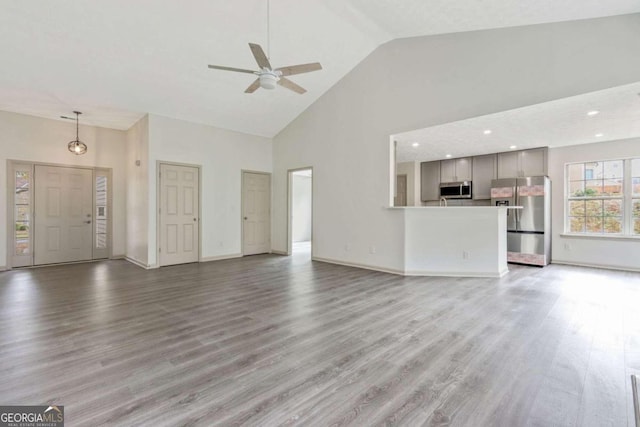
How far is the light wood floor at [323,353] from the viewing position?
5.66 feet

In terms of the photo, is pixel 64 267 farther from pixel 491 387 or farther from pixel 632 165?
pixel 632 165

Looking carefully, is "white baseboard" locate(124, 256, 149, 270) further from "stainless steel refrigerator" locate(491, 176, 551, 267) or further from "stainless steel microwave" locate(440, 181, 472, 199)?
"stainless steel refrigerator" locate(491, 176, 551, 267)

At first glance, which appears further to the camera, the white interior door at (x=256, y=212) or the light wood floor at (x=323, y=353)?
the white interior door at (x=256, y=212)

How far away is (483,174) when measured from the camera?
23.0 feet

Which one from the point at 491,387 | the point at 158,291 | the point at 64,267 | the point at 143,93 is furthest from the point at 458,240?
the point at 64,267

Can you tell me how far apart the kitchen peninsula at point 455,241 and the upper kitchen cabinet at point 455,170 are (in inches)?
94.1

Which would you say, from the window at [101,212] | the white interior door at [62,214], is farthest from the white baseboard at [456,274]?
the white interior door at [62,214]

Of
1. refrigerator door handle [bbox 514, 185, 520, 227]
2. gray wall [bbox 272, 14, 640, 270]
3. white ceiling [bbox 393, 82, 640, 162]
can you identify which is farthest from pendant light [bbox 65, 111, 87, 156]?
refrigerator door handle [bbox 514, 185, 520, 227]

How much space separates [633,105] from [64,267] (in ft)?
31.4

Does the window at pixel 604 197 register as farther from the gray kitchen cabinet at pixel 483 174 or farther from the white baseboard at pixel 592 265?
the gray kitchen cabinet at pixel 483 174

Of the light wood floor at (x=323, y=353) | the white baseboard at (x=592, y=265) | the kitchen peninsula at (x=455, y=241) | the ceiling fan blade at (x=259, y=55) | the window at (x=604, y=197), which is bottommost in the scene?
the light wood floor at (x=323, y=353)

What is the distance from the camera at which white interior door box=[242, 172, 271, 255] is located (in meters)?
7.29

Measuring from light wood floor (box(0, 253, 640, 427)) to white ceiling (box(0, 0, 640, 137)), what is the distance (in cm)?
317

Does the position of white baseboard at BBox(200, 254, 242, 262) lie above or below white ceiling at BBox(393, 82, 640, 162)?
below
